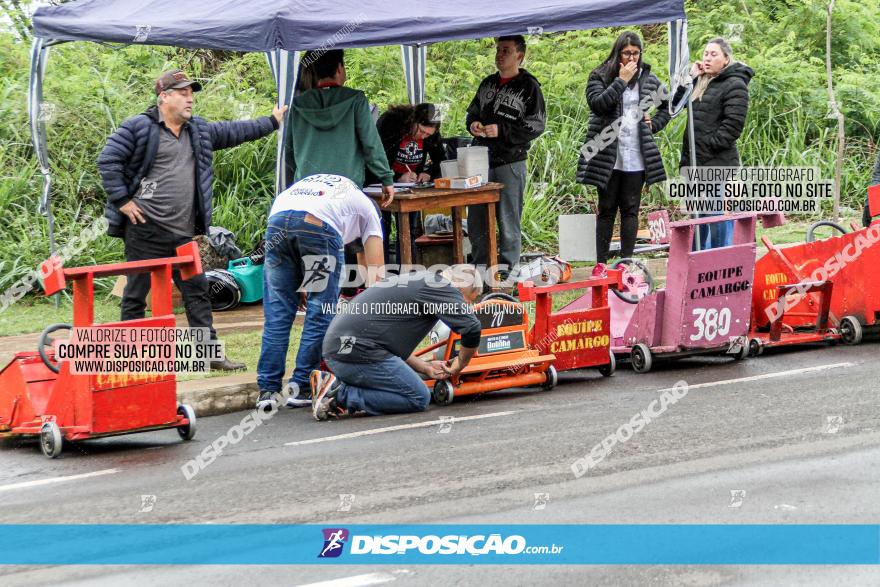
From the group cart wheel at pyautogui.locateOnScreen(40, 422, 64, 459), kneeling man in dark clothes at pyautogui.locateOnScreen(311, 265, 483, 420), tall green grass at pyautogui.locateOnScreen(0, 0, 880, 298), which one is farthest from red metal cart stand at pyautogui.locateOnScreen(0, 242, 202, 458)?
tall green grass at pyautogui.locateOnScreen(0, 0, 880, 298)

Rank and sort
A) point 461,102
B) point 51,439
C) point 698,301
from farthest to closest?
point 461,102
point 698,301
point 51,439

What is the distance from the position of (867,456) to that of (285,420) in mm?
3979

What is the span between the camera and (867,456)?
725 centimetres

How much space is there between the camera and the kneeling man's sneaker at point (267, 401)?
9.37 metres

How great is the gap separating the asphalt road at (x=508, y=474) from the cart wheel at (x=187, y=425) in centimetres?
10

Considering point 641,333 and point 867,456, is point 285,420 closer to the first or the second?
point 641,333

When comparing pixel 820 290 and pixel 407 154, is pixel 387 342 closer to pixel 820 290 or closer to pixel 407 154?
pixel 820 290

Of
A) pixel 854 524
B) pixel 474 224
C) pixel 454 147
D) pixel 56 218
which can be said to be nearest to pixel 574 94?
pixel 454 147

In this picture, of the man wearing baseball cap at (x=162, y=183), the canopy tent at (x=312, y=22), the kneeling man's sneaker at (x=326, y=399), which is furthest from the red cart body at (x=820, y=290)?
the man wearing baseball cap at (x=162, y=183)

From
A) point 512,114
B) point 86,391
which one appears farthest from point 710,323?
point 86,391

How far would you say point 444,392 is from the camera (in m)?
9.30

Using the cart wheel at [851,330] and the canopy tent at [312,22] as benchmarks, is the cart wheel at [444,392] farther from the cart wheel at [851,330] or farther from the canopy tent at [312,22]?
the cart wheel at [851,330]

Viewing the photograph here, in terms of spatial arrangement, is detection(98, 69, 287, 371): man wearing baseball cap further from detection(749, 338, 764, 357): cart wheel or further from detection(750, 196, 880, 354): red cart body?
detection(750, 196, 880, 354): red cart body

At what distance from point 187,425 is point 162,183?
8.44 feet
